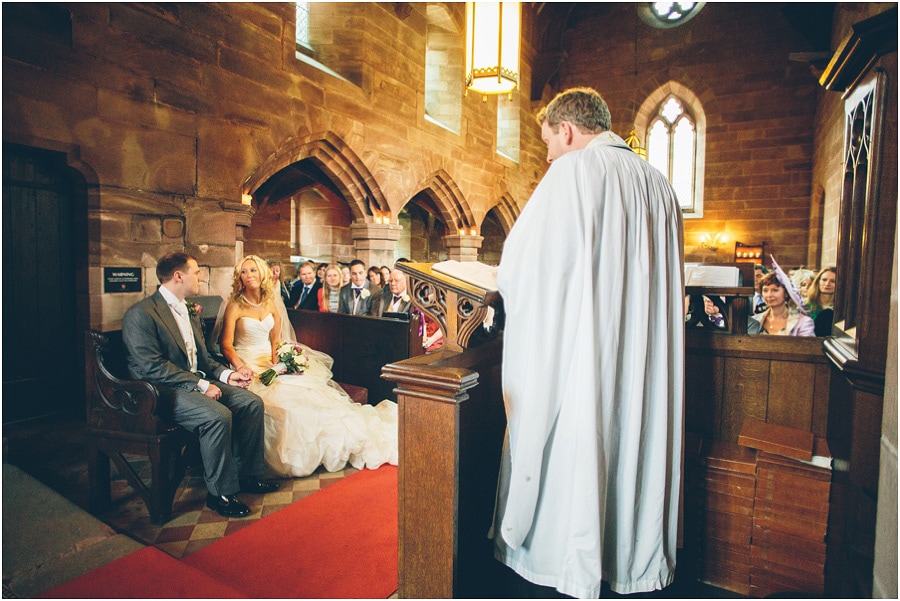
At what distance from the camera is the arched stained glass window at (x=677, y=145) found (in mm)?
12492

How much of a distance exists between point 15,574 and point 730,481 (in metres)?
2.90

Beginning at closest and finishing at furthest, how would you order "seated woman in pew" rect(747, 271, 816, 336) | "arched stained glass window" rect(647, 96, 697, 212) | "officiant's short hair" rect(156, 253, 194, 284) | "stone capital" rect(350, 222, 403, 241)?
"officiant's short hair" rect(156, 253, 194, 284)
"seated woman in pew" rect(747, 271, 816, 336)
"stone capital" rect(350, 222, 403, 241)
"arched stained glass window" rect(647, 96, 697, 212)

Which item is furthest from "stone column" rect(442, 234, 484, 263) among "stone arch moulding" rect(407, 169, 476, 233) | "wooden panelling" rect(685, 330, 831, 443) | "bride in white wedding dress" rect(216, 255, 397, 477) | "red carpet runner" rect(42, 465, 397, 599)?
"wooden panelling" rect(685, 330, 831, 443)

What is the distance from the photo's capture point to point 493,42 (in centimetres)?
477

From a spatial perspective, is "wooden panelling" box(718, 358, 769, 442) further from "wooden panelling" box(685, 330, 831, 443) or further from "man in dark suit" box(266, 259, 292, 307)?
"man in dark suit" box(266, 259, 292, 307)

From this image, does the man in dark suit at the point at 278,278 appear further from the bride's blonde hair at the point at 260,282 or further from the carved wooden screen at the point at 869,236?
the carved wooden screen at the point at 869,236

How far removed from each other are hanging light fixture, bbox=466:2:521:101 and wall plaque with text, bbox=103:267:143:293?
11.7ft

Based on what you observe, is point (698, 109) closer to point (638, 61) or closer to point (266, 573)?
point (638, 61)

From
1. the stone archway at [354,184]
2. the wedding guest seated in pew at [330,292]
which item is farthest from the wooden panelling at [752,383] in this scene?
the stone archway at [354,184]

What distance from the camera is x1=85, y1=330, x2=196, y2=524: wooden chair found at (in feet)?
8.86

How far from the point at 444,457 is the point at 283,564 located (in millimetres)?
1355

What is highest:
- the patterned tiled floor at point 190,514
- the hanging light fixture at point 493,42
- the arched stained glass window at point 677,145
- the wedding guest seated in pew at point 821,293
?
the arched stained glass window at point 677,145

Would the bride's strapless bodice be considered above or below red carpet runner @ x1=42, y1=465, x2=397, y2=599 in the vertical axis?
above

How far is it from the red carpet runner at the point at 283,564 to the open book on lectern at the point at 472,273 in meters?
1.42
